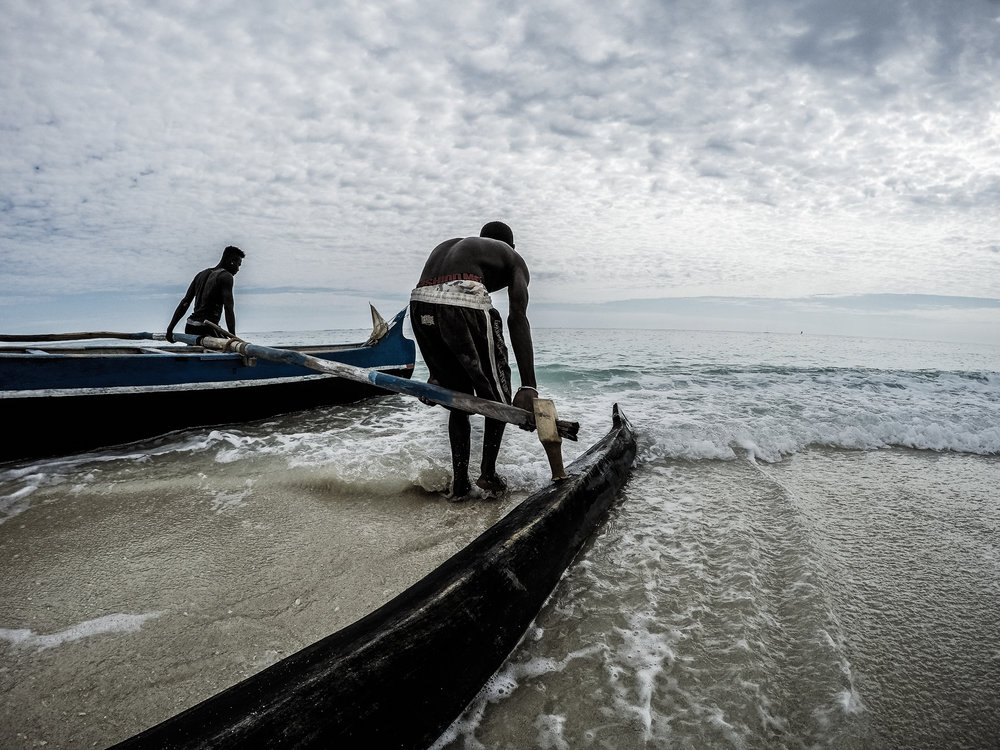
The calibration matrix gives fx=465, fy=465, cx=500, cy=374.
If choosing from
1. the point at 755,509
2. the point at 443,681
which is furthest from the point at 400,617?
the point at 755,509

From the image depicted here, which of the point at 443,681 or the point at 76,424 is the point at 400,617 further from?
the point at 76,424

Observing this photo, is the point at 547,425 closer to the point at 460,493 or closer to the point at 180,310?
the point at 460,493

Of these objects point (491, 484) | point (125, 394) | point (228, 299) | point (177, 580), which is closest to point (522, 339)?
point (491, 484)

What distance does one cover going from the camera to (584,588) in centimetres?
235

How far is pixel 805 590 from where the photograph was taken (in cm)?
232

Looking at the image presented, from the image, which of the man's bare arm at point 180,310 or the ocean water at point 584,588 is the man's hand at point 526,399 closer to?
the ocean water at point 584,588

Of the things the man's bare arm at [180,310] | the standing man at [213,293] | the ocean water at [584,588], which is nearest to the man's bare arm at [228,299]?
the standing man at [213,293]

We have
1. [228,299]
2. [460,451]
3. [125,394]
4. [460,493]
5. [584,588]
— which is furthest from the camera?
[228,299]

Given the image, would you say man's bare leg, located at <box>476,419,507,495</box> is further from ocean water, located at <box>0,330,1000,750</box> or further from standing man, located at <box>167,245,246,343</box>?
standing man, located at <box>167,245,246,343</box>

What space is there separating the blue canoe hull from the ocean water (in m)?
0.29

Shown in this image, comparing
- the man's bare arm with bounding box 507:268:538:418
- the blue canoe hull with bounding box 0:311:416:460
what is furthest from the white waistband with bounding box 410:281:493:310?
the blue canoe hull with bounding box 0:311:416:460

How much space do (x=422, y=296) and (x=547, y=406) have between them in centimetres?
115

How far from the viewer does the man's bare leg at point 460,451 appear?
11.1 feet

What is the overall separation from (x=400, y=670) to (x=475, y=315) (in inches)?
81.4
